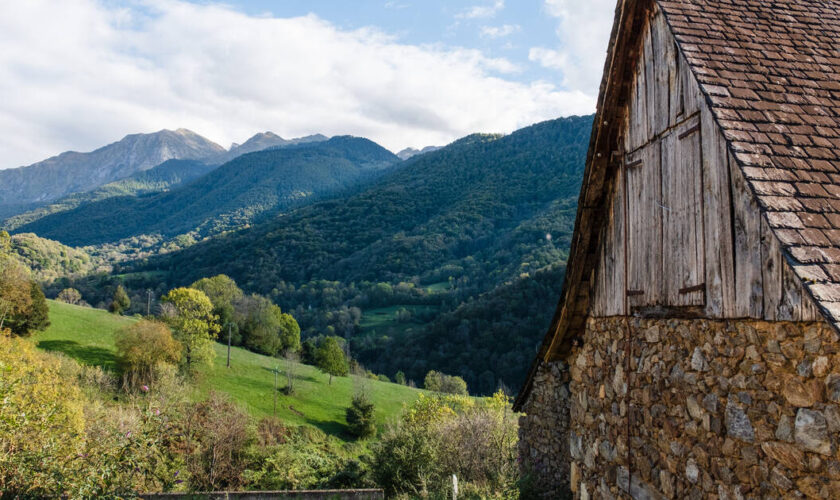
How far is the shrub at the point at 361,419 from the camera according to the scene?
43375 millimetres

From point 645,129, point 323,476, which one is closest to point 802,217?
point 645,129

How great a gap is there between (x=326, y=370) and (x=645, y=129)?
5286 centimetres

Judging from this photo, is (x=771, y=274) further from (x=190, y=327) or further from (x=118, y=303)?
(x=118, y=303)

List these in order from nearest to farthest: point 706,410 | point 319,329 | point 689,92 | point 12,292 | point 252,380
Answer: point 706,410
point 689,92
point 12,292
point 252,380
point 319,329

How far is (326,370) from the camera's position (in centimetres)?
5512

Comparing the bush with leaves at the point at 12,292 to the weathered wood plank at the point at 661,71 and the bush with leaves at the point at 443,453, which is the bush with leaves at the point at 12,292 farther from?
the weathered wood plank at the point at 661,71

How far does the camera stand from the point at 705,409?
14.3ft

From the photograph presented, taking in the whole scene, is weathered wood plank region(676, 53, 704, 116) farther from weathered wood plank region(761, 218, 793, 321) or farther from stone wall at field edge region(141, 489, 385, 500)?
stone wall at field edge region(141, 489, 385, 500)

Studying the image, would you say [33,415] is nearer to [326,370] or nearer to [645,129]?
[645,129]

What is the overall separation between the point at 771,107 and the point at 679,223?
45.2 inches

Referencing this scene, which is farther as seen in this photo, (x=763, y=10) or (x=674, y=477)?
(x=763, y=10)

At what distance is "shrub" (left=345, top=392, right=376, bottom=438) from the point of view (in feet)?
142

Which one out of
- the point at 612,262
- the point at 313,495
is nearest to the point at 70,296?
the point at 313,495

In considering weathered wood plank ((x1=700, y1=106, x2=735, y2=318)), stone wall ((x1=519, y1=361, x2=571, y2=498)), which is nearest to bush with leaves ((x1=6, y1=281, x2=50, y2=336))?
stone wall ((x1=519, y1=361, x2=571, y2=498))
